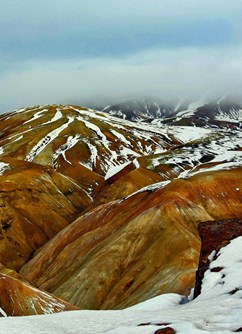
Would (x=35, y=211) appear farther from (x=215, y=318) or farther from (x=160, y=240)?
(x=215, y=318)

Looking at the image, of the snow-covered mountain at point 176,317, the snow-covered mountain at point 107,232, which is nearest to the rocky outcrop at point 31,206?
the snow-covered mountain at point 107,232

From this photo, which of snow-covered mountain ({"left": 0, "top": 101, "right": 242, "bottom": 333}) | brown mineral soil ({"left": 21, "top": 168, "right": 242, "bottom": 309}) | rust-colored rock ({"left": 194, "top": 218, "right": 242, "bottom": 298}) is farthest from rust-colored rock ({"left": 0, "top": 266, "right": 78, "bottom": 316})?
rust-colored rock ({"left": 194, "top": 218, "right": 242, "bottom": 298})

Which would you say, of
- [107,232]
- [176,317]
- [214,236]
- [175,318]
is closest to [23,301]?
[107,232]

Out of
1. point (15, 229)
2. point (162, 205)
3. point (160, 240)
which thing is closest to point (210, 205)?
point (162, 205)

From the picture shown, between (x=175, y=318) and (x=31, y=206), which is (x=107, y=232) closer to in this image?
(x=31, y=206)

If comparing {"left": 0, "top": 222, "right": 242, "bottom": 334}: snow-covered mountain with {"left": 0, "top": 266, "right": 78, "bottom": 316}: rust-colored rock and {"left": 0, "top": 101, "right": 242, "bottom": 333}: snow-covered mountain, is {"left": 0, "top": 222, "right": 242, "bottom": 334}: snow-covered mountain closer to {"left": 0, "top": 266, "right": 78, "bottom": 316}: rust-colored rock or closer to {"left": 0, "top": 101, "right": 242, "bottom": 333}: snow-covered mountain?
{"left": 0, "top": 101, "right": 242, "bottom": 333}: snow-covered mountain

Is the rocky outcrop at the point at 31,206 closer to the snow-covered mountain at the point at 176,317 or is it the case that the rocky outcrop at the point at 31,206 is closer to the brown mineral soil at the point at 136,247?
the brown mineral soil at the point at 136,247

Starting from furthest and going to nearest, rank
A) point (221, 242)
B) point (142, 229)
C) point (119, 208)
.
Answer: point (119, 208) < point (142, 229) < point (221, 242)
